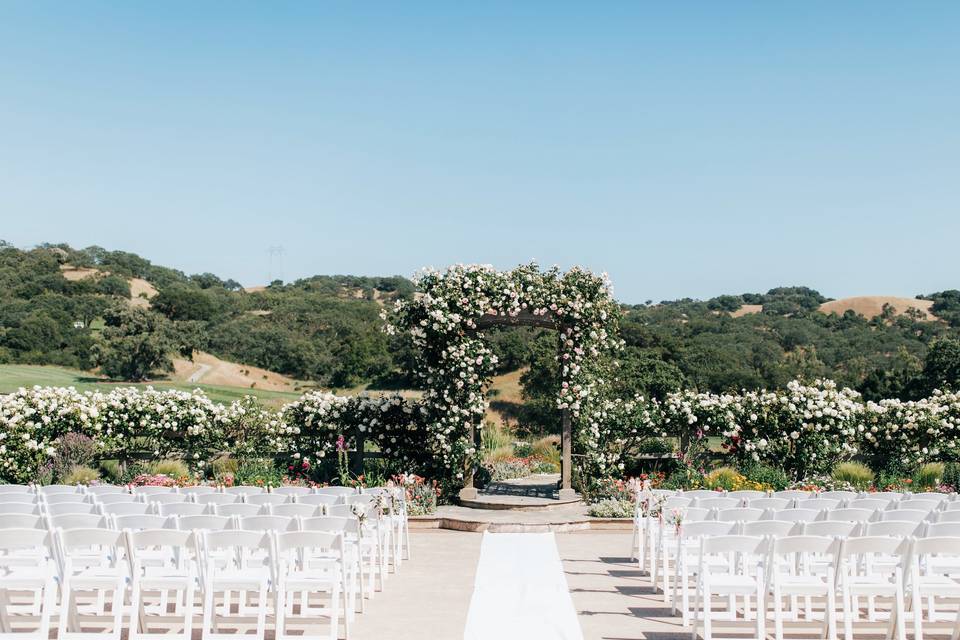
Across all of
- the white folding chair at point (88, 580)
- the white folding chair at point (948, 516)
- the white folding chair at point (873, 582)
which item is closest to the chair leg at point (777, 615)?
the white folding chair at point (873, 582)

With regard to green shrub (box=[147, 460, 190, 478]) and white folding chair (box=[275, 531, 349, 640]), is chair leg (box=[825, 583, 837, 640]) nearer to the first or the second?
white folding chair (box=[275, 531, 349, 640])

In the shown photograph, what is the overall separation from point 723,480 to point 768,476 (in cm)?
90

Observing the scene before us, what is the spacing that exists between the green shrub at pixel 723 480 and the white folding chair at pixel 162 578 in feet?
30.7

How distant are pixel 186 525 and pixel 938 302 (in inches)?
2987

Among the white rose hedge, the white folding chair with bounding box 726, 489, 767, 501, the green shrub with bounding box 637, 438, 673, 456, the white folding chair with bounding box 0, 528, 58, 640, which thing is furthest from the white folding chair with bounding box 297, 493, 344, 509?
the green shrub with bounding box 637, 438, 673, 456

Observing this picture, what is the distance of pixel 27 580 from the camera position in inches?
261

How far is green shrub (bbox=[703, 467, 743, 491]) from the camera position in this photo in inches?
576

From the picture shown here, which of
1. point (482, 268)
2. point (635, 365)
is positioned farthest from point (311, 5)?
point (635, 365)

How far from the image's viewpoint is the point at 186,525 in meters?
7.33

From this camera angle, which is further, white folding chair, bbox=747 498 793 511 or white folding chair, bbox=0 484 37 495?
white folding chair, bbox=0 484 37 495

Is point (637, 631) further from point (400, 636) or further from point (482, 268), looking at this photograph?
point (482, 268)

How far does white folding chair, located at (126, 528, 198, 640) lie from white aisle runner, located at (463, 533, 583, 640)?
6.68 feet

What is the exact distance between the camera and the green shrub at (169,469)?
1552 cm

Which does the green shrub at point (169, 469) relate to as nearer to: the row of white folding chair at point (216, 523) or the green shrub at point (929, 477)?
the row of white folding chair at point (216, 523)
